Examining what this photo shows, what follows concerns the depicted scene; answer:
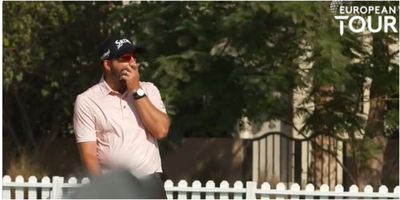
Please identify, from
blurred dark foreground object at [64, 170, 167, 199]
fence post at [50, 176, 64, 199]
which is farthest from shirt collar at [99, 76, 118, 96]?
fence post at [50, 176, 64, 199]

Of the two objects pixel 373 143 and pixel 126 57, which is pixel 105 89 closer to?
pixel 126 57

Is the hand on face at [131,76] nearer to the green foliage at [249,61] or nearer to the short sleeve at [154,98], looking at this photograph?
the short sleeve at [154,98]

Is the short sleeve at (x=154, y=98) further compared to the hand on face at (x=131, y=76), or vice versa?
the short sleeve at (x=154, y=98)

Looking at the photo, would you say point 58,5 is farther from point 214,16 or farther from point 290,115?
point 290,115

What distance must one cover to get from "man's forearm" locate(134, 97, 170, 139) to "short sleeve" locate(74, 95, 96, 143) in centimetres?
31

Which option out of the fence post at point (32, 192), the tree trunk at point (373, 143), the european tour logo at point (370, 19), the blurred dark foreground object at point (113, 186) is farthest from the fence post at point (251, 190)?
the blurred dark foreground object at point (113, 186)

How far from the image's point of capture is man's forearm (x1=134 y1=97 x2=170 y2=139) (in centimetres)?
435

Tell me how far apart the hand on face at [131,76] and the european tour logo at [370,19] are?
606cm

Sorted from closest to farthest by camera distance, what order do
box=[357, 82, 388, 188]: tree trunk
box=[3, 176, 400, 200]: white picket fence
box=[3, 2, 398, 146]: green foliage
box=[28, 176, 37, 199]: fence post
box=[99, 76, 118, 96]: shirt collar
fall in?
1. box=[99, 76, 118, 96]: shirt collar
2. box=[3, 176, 400, 200]: white picket fence
3. box=[28, 176, 37, 199]: fence post
4. box=[3, 2, 398, 146]: green foliage
5. box=[357, 82, 388, 188]: tree trunk

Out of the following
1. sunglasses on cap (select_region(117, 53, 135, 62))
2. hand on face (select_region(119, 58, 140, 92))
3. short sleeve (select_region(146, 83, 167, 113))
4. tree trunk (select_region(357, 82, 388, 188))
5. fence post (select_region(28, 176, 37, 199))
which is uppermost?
sunglasses on cap (select_region(117, 53, 135, 62))

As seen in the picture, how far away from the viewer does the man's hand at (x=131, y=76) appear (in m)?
4.35

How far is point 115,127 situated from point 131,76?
305mm

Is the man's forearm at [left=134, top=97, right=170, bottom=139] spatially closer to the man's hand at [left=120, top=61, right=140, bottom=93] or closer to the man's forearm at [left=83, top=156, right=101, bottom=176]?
the man's hand at [left=120, top=61, right=140, bottom=93]

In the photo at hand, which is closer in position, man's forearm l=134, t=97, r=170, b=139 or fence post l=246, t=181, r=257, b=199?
man's forearm l=134, t=97, r=170, b=139
